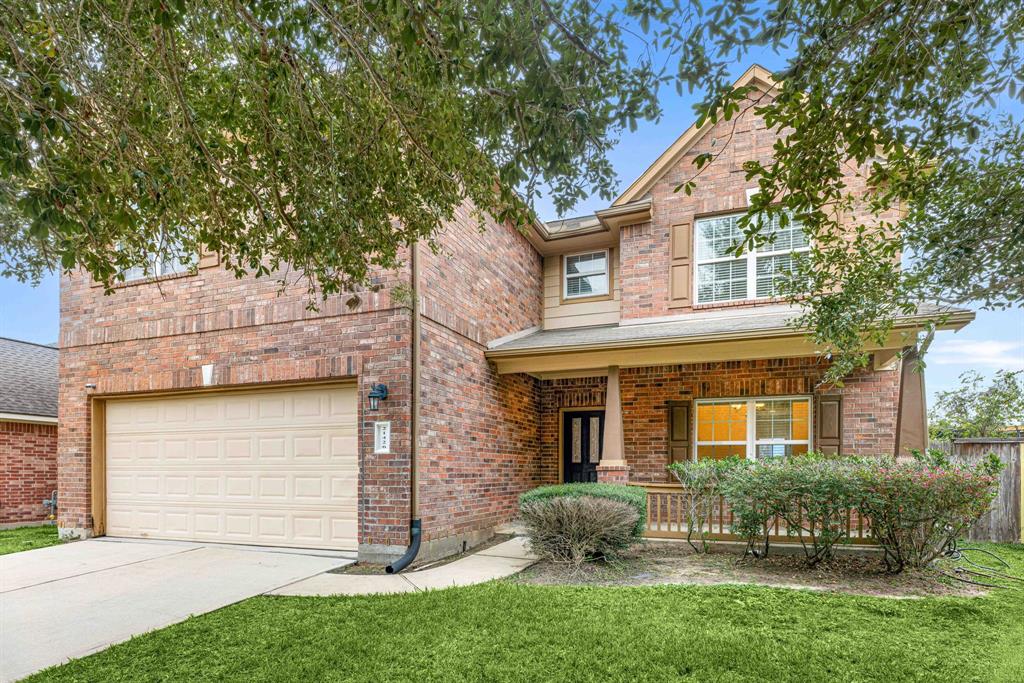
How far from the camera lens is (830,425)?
347 inches

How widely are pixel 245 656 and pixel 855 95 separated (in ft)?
17.6

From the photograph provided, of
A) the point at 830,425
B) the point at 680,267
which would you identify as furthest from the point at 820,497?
the point at 680,267

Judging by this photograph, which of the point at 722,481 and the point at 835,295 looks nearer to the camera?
the point at 835,295

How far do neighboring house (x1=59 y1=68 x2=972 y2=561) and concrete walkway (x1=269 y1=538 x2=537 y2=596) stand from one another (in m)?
0.55

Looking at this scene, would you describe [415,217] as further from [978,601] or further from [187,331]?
[978,601]

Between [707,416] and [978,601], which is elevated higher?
[707,416]

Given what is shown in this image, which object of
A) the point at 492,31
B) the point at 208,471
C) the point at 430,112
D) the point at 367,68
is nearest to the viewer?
the point at 492,31

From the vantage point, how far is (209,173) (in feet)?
13.7

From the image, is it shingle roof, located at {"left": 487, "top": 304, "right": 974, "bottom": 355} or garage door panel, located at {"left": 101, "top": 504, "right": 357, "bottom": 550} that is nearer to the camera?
garage door panel, located at {"left": 101, "top": 504, "right": 357, "bottom": 550}

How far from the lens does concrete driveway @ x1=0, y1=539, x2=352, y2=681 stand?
4.32m

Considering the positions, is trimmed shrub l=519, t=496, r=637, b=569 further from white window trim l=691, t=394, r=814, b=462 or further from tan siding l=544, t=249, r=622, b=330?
tan siding l=544, t=249, r=622, b=330

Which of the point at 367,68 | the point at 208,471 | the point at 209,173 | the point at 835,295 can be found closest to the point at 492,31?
the point at 367,68

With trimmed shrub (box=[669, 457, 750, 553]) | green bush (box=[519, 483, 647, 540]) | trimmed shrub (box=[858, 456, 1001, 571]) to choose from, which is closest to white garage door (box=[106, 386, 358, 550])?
green bush (box=[519, 483, 647, 540])

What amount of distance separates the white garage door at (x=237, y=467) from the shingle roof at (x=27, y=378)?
3.64 m
